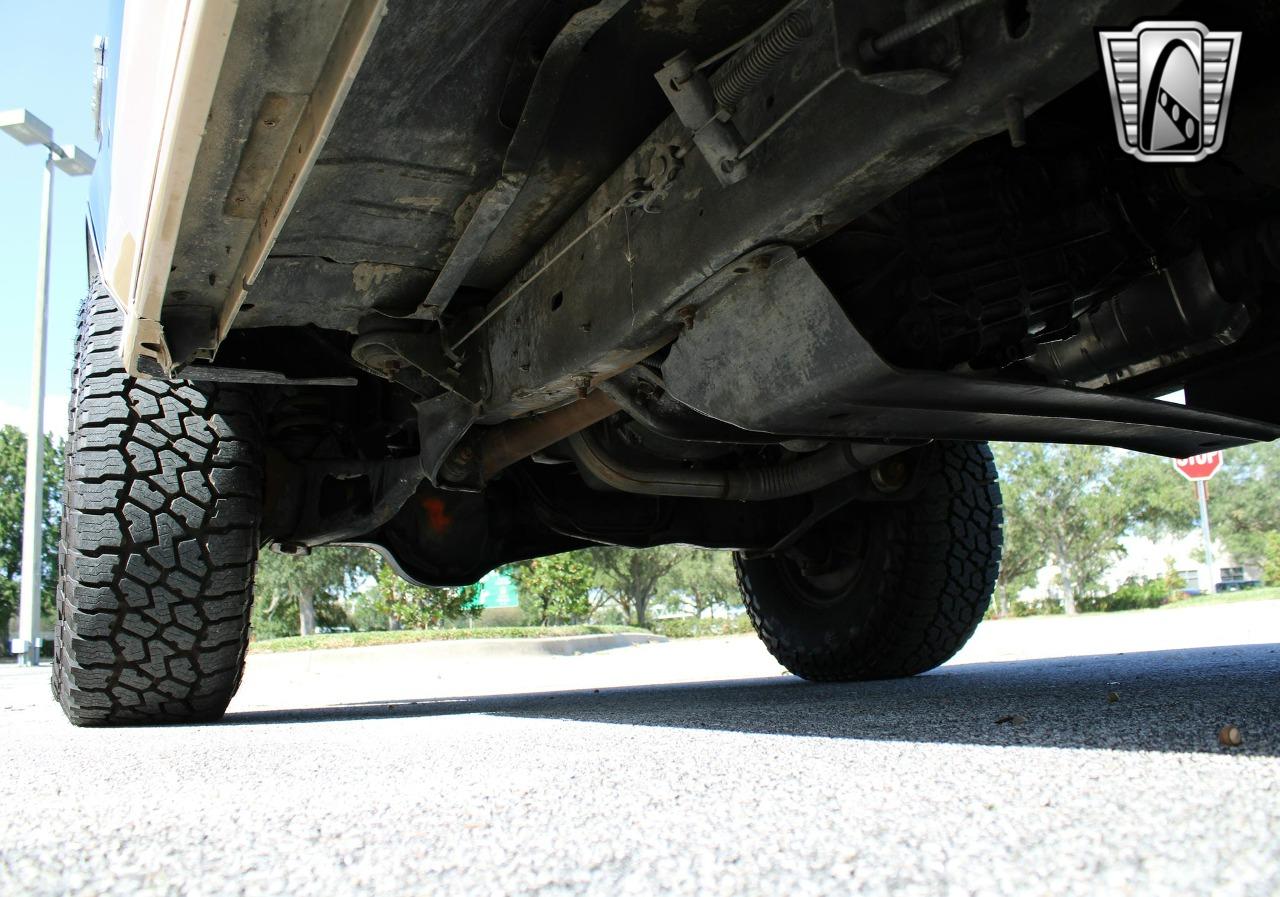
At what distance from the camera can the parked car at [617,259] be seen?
1.45 metres

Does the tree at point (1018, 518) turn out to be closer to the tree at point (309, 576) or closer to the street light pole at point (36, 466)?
the tree at point (309, 576)

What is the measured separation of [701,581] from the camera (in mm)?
38062

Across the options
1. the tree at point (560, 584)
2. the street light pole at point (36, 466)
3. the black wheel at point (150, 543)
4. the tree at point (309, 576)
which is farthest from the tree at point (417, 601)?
the black wheel at point (150, 543)

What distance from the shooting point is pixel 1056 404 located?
2148mm

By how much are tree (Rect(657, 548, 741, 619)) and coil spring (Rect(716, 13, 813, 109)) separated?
1247 inches

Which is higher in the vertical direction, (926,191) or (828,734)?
(926,191)

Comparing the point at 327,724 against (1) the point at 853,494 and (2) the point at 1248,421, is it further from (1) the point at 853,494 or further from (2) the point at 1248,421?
(2) the point at 1248,421

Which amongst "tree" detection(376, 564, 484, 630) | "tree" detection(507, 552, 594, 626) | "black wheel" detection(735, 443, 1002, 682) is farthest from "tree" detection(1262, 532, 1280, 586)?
"black wheel" detection(735, 443, 1002, 682)

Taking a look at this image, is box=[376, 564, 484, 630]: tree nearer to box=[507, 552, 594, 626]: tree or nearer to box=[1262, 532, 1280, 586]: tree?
box=[507, 552, 594, 626]: tree

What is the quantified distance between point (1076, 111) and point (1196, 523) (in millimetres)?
46694

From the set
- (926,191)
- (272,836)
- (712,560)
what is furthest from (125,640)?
(712,560)

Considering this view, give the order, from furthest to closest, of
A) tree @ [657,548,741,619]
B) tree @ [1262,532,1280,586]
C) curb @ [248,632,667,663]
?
tree @ [657,548,741,619] → tree @ [1262,532,1280,586] → curb @ [248,632,667,663]

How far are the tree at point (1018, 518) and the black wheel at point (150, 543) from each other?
120 ft

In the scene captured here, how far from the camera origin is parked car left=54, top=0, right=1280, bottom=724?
1.45 metres
